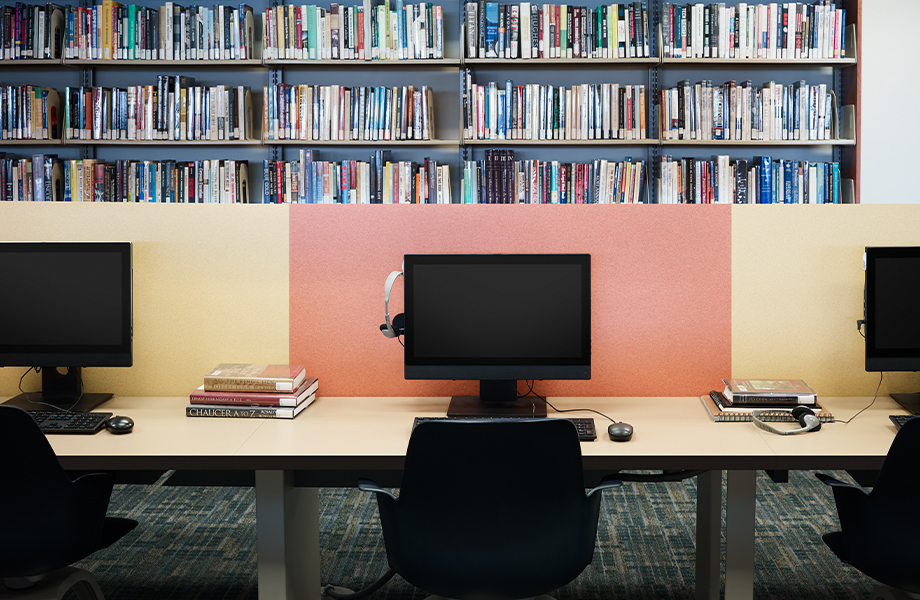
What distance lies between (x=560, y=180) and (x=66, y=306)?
260 centimetres

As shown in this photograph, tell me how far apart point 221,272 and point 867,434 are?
1778mm

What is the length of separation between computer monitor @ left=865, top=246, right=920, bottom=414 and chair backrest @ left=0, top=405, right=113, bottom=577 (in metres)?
1.97

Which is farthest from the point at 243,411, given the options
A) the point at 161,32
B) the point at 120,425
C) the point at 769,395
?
the point at 161,32

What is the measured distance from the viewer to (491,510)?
1.41 meters

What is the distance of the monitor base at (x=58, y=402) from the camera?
6.73 feet

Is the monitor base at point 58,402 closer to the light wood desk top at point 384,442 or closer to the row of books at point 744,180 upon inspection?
the light wood desk top at point 384,442

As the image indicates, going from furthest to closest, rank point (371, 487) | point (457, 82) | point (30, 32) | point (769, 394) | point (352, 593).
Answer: point (457, 82)
point (30, 32)
point (352, 593)
point (769, 394)
point (371, 487)

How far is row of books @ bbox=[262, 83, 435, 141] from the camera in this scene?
3932mm

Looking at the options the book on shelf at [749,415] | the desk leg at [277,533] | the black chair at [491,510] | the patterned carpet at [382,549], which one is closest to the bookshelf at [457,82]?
the patterned carpet at [382,549]

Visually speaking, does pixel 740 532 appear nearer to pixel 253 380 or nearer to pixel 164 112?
pixel 253 380

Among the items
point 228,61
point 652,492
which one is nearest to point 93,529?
point 652,492

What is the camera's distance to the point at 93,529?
65.8 inches

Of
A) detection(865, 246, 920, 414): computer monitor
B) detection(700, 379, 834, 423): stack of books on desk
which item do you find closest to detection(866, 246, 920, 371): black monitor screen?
detection(865, 246, 920, 414): computer monitor

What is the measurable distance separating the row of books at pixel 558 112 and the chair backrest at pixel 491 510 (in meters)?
2.76
